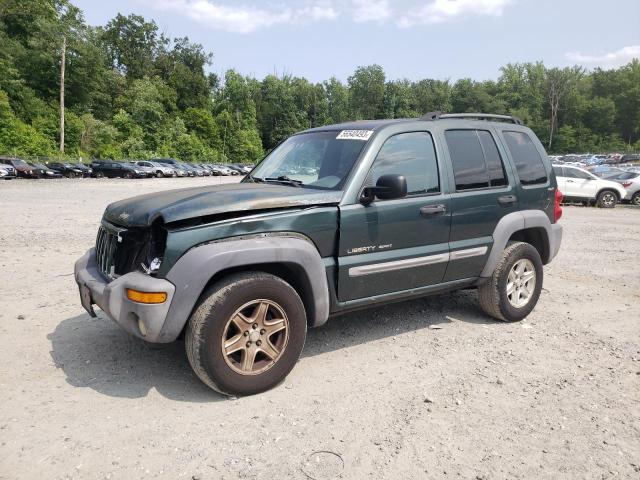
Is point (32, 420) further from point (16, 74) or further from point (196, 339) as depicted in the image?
point (16, 74)

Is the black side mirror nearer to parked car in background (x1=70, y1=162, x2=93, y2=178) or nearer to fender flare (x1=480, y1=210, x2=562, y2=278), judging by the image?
fender flare (x1=480, y1=210, x2=562, y2=278)

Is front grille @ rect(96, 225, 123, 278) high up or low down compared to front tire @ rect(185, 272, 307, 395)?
up

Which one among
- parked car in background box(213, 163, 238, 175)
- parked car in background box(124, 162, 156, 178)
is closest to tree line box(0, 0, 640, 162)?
parked car in background box(213, 163, 238, 175)

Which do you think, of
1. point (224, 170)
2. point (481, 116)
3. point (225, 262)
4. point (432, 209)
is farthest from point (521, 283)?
point (224, 170)

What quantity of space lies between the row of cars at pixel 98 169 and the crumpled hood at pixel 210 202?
1297 inches

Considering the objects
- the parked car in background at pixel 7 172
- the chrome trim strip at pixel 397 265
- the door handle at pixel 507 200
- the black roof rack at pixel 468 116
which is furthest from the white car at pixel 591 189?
the parked car in background at pixel 7 172

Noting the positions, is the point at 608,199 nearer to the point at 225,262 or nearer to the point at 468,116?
the point at 468,116

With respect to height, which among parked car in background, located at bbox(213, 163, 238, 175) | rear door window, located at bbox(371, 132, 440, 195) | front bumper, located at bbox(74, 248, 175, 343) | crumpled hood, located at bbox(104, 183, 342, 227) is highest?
rear door window, located at bbox(371, 132, 440, 195)

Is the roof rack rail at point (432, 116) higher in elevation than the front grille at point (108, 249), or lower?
higher

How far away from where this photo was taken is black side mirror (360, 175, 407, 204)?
381 cm

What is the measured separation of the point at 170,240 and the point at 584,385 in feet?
10.4

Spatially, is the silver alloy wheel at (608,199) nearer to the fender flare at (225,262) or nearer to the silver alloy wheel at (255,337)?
the fender flare at (225,262)

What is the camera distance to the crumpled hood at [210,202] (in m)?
3.36

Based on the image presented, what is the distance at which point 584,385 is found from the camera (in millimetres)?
3807
